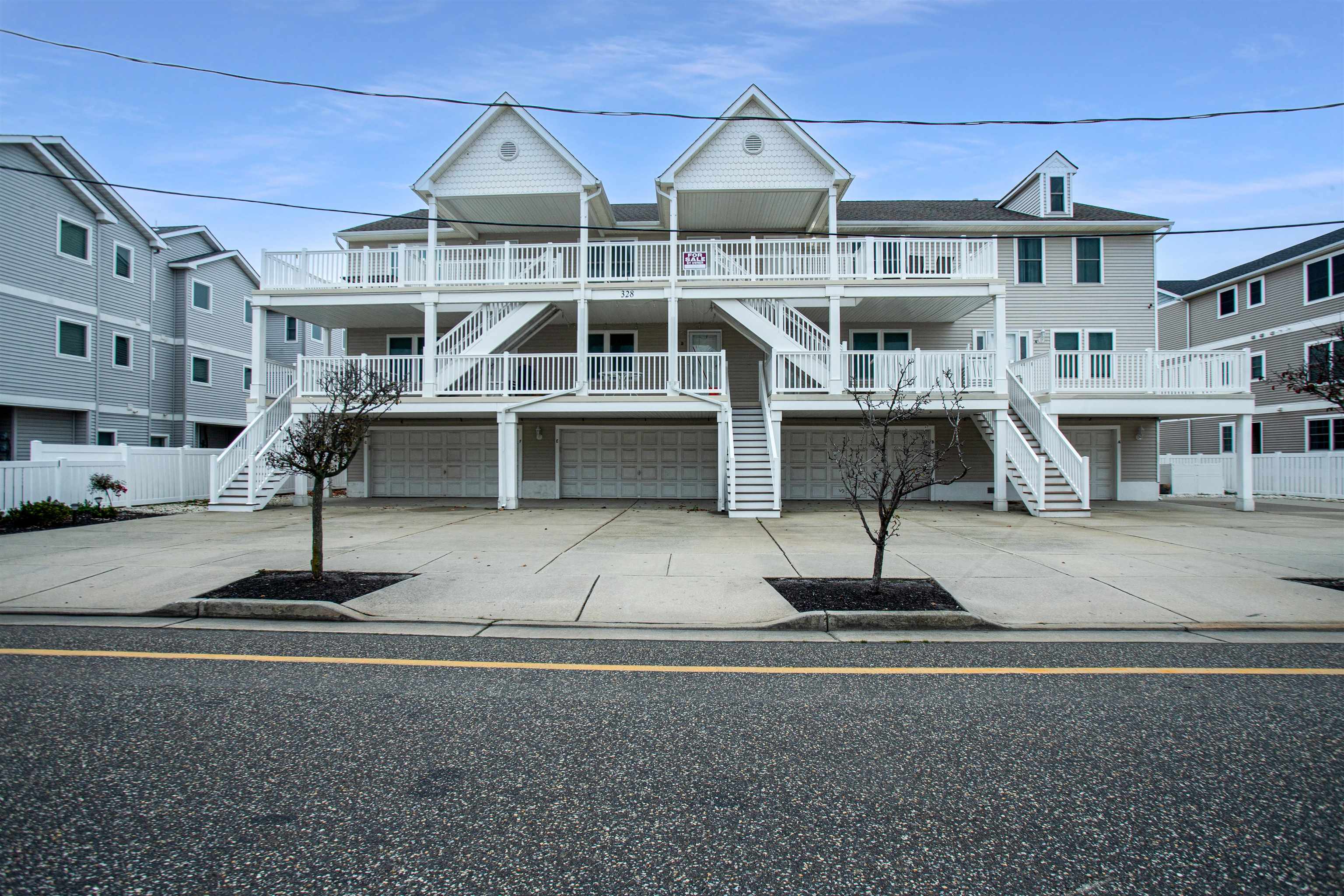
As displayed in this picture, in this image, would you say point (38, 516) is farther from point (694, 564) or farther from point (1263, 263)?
point (1263, 263)

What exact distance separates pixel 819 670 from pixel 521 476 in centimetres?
1685

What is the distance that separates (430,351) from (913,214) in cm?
1491

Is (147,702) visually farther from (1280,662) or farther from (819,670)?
(1280,662)

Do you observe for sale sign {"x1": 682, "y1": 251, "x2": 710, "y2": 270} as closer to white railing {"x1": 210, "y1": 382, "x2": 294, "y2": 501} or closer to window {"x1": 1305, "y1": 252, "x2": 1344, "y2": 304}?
white railing {"x1": 210, "y1": 382, "x2": 294, "y2": 501}

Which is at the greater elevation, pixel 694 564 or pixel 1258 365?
pixel 1258 365

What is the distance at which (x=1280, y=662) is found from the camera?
5.28m

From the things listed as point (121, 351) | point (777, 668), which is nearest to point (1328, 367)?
point (777, 668)

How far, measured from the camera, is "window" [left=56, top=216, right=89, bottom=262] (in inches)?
848

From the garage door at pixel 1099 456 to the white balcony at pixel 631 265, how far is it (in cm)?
650

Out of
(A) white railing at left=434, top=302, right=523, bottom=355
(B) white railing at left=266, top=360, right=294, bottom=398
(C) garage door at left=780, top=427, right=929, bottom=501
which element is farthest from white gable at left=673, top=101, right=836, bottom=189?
(B) white railing at left=266, top=360, right=294, bottom=398

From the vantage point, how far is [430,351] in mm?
17703

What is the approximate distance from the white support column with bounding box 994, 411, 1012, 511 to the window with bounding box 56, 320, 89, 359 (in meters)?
27.0

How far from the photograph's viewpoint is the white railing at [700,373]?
17.1 m

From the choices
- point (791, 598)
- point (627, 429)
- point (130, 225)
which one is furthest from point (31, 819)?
point (130, 225)
